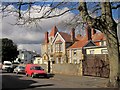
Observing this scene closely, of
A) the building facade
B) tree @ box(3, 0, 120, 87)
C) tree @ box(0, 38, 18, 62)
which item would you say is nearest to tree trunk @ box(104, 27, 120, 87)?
tree @ box(3, 0, 120, 87)

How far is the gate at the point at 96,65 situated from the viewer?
3026cm

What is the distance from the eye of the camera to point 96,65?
105 ft

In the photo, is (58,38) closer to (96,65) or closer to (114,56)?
(96,65)

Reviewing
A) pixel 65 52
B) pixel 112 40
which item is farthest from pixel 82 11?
pixel 65 52

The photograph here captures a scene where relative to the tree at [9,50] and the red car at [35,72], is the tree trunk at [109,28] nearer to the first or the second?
the red car at [35,72]

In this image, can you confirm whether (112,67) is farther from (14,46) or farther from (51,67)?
(14,46)

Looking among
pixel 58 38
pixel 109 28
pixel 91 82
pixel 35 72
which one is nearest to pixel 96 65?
pixel 91 82

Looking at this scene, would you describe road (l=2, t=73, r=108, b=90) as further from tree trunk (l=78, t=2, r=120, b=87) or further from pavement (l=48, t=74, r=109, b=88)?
tree trunk (l=78, t=2, r=120, b=87)

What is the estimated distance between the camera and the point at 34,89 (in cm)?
1852

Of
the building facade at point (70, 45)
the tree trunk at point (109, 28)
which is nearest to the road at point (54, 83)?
the tree trunk at point (109, 28)

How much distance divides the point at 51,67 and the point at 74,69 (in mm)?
10557

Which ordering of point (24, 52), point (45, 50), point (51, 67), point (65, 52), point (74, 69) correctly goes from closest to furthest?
point (74, 69)
point (51, 67)
point (65, 52)
point (45, 50)
point (24, 52)

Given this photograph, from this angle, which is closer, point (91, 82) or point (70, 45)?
point (91, 82)

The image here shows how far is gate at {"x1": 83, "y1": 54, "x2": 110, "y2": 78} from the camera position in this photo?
30.3m
